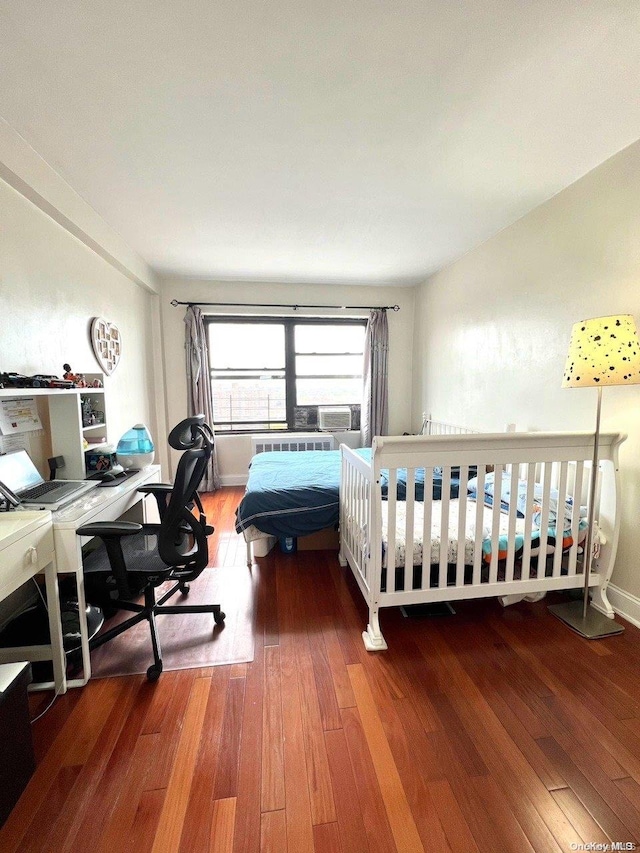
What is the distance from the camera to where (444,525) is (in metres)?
1.72

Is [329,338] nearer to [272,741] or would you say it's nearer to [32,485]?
[32,485]

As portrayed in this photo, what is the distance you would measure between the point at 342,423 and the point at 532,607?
2.99m

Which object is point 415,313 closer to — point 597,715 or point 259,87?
point 259,87

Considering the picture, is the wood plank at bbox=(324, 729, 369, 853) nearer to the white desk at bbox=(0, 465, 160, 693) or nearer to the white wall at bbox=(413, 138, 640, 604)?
the white desk at bbox=(0, 465, 160, 693)

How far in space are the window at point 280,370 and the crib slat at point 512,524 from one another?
10.1ft

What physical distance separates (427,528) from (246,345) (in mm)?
3487

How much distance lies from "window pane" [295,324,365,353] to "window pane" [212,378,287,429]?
0.58 metres

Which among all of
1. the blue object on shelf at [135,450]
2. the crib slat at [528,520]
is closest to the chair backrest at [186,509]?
the blue object on shelf at [135,450]

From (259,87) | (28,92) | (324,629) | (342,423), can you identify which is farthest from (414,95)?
(342,423)

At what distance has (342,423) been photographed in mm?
4660

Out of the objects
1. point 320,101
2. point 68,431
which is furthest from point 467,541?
point 68,431

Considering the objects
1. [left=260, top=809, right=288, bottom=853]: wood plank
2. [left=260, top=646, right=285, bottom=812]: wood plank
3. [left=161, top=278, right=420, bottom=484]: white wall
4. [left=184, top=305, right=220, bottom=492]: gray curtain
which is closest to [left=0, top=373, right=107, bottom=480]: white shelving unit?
[left=260, top=646, right=285, bottom=812]: wood plank

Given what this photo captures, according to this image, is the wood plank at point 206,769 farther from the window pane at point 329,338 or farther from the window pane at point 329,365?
the window pane at point 329,338

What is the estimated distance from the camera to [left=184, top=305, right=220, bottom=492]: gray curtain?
412 centimetres
